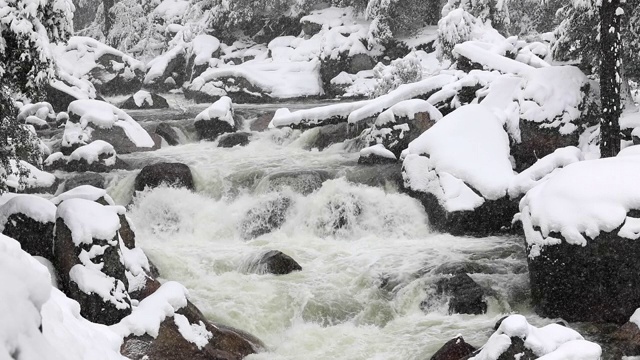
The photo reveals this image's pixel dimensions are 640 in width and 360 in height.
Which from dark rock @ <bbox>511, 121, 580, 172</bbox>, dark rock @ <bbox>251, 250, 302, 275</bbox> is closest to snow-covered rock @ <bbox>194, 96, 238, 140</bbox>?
dark rock @ <bbox>511, 121, 580, 172</bbox>

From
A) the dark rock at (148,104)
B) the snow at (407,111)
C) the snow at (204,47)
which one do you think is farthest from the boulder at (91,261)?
the snow at (204,47)

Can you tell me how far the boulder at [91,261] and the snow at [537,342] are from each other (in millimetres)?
4153

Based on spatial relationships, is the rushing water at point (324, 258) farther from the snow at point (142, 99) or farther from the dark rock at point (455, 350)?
the snow at point (142, 99)

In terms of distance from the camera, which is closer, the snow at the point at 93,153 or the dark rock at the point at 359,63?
the snow at the point at 93,153

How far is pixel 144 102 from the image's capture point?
25688 millimetres

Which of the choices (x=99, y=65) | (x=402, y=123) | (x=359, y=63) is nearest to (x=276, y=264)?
(x=402, y=123)

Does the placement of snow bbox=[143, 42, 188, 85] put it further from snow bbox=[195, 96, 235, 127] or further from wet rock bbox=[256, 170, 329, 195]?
wet rock bbox=[256, 170, 329, 195]

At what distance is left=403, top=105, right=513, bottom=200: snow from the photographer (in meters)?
12.9

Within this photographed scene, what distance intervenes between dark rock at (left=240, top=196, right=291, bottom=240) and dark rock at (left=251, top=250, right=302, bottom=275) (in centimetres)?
240

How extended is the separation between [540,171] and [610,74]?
2.04 metres

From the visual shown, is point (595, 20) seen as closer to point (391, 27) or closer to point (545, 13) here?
point (545, 13)

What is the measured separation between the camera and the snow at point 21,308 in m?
2.88

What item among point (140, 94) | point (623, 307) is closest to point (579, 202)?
point (623, 307)

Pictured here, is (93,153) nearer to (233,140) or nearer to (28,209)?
(233,140)
